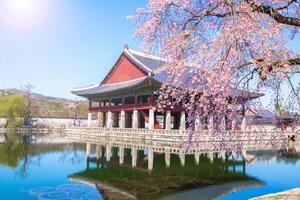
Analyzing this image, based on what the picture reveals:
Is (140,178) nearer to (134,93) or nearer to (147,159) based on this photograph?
(147,159)

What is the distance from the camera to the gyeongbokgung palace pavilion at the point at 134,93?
37.7 meters

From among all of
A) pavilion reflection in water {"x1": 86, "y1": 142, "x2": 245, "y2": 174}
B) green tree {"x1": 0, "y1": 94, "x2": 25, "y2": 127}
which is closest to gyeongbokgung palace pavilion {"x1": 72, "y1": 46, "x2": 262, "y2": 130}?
pavilion reflection in water {"x1": 86, "y1": 142, "x2": 245, "y2": 174}

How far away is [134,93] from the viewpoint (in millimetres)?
41938

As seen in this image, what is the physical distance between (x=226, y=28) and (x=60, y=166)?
1625 cm

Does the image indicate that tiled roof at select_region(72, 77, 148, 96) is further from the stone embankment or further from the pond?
the stone embankment

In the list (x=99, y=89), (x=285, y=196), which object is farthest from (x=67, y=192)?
(x=99, y=89)

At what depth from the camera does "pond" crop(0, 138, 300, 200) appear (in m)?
13.3

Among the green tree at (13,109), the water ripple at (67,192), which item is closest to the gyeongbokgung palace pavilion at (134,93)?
the green tree at (13,109)

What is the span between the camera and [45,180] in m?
16.1

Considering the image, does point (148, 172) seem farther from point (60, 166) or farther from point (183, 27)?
point (183, 27)

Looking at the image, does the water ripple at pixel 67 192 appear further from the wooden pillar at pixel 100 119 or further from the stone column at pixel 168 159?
the wooden pillar at pixel 100 119

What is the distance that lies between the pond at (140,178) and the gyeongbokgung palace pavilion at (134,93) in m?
13.7

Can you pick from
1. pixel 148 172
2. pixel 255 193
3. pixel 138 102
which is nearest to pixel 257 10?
pixel 255 193

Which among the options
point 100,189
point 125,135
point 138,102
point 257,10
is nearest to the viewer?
point 257,10
